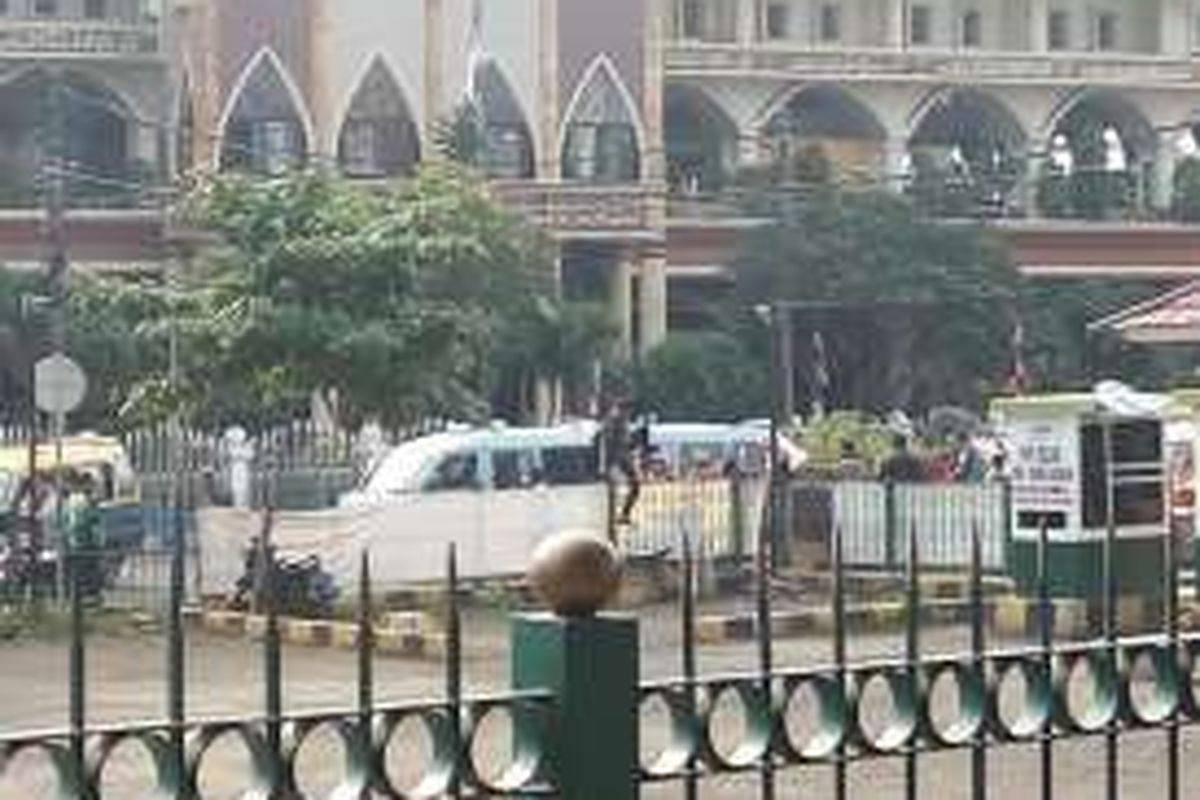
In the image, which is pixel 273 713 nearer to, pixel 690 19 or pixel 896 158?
pixel 690 19

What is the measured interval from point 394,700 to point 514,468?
25.0 m

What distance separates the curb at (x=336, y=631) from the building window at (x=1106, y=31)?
51465 mm

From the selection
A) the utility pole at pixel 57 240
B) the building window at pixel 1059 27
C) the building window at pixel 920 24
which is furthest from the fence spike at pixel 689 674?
the building window at pixel 1059 27

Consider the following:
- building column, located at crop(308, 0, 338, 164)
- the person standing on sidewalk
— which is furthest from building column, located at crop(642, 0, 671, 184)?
the person standing on sidewalk

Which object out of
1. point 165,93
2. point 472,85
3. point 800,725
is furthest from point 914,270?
point 800,725

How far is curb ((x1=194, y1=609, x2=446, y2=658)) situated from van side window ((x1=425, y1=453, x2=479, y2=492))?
7088mm

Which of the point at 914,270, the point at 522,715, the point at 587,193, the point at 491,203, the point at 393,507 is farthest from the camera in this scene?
the point at 587,193

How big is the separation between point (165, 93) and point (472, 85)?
656cm

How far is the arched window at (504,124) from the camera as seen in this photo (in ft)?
193

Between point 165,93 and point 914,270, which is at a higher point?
point 165,93

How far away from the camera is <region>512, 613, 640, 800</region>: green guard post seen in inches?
A: 176

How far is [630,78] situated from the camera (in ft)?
201

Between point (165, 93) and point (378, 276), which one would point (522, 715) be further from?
point (165, 93)

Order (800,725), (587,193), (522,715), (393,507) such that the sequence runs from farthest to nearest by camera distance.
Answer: (587,193) < (393,507) < (800,725) < (522,715)
